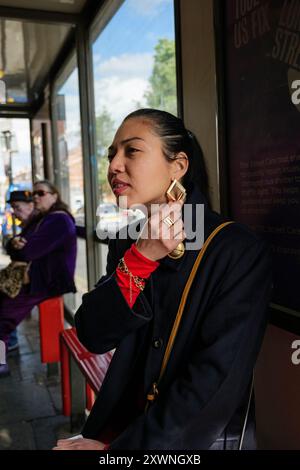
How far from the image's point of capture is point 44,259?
3658 mm

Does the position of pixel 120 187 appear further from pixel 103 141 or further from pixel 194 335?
pixel 103 141

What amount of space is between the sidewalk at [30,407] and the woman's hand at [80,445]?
1.59 m

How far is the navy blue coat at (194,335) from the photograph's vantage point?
1.06 m

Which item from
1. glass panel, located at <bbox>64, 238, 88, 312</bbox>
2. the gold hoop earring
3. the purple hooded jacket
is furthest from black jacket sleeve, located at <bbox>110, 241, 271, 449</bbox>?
glass panel, located at <bbox>64, 238, 88, 312</bbox>

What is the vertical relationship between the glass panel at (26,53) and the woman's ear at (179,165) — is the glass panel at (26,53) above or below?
above

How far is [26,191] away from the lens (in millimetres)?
4086

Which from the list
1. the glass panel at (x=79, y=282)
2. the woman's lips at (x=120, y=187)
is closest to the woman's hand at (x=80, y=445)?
the woman's lips at (x=120, y=187)

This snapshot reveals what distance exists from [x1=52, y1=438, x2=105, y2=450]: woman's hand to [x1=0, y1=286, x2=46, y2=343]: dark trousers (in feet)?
8.09

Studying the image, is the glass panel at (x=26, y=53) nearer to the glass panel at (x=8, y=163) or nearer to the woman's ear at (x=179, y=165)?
the glass panel at (x=8, y=163)

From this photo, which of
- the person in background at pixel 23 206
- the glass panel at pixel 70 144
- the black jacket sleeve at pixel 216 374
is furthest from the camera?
the glass panel at pixel 70 144

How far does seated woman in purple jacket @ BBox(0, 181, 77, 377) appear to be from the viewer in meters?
3.58

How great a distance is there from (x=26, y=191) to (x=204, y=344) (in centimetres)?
332

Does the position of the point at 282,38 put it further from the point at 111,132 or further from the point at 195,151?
the point at 111,132

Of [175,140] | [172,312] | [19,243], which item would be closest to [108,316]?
[172,312]
